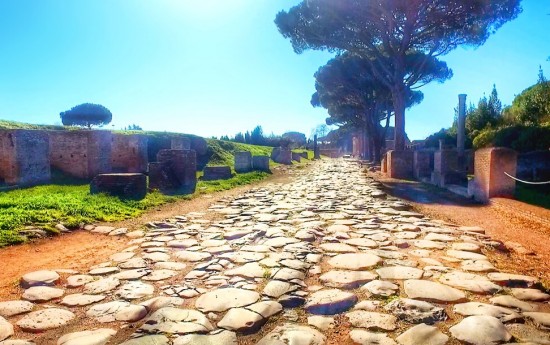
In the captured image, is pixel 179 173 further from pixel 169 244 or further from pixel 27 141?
pixel 169 244

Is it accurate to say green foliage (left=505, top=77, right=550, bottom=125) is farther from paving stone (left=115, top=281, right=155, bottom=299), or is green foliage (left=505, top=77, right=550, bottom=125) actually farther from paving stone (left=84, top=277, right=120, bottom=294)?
paving stone (left=84, top=277, right=120, bottom=294)

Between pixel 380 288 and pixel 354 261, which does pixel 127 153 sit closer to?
pixel 354 261

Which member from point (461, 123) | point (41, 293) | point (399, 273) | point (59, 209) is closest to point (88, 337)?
point (41, 293)

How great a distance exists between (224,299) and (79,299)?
116 cm

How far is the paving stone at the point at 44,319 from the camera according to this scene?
2.32 m

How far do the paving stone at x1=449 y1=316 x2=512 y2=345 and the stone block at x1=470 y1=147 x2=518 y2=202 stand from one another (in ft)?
19.3

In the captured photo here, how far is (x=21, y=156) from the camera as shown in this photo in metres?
10.2

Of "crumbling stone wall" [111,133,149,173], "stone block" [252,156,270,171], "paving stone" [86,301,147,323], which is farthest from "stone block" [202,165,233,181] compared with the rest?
"paving stone" [86,301,147,323]

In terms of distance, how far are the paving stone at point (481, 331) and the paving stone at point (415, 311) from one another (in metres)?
0.15

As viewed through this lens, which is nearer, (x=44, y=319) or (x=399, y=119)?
(x=44, y=319)

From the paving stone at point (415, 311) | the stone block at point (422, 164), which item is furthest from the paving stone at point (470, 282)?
the stone block at point (422, 164)

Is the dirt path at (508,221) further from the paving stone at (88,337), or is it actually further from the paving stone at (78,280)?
the paving stone at (78,280)

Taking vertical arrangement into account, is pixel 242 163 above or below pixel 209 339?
above

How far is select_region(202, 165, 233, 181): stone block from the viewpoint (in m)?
13.8
